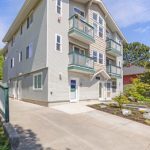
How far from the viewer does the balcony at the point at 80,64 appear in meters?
16.8

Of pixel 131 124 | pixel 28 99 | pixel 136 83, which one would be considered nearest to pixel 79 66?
pixel 28 99

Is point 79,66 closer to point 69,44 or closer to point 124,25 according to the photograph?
point 69,44

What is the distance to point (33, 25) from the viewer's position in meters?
18.5

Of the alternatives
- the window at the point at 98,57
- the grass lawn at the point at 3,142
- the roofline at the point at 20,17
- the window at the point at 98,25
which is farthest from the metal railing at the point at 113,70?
the grass lawn at the point at 3,142

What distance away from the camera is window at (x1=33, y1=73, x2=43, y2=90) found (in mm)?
16297

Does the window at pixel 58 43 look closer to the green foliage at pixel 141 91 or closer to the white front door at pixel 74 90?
the white front door at pixel 74 90

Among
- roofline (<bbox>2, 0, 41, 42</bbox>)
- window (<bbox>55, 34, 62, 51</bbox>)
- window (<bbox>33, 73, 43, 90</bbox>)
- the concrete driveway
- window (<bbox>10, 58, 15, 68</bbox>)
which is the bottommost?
the concrete driveway

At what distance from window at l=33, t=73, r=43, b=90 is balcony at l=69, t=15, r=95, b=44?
4.46m

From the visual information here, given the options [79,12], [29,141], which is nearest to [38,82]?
[79,12]

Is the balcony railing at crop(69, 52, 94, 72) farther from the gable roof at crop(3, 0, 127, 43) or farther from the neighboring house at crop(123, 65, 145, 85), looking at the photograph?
the neighboring house at crop(123, 65, 145, 85)

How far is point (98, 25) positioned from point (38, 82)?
975 centimetres

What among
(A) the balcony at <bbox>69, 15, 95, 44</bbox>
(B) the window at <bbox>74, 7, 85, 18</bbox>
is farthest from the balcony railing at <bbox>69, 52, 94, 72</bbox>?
(B) the window at <bbox>74, 7, 85, 18</bbox>

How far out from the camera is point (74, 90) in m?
18.1

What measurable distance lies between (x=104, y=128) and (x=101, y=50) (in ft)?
47.4
